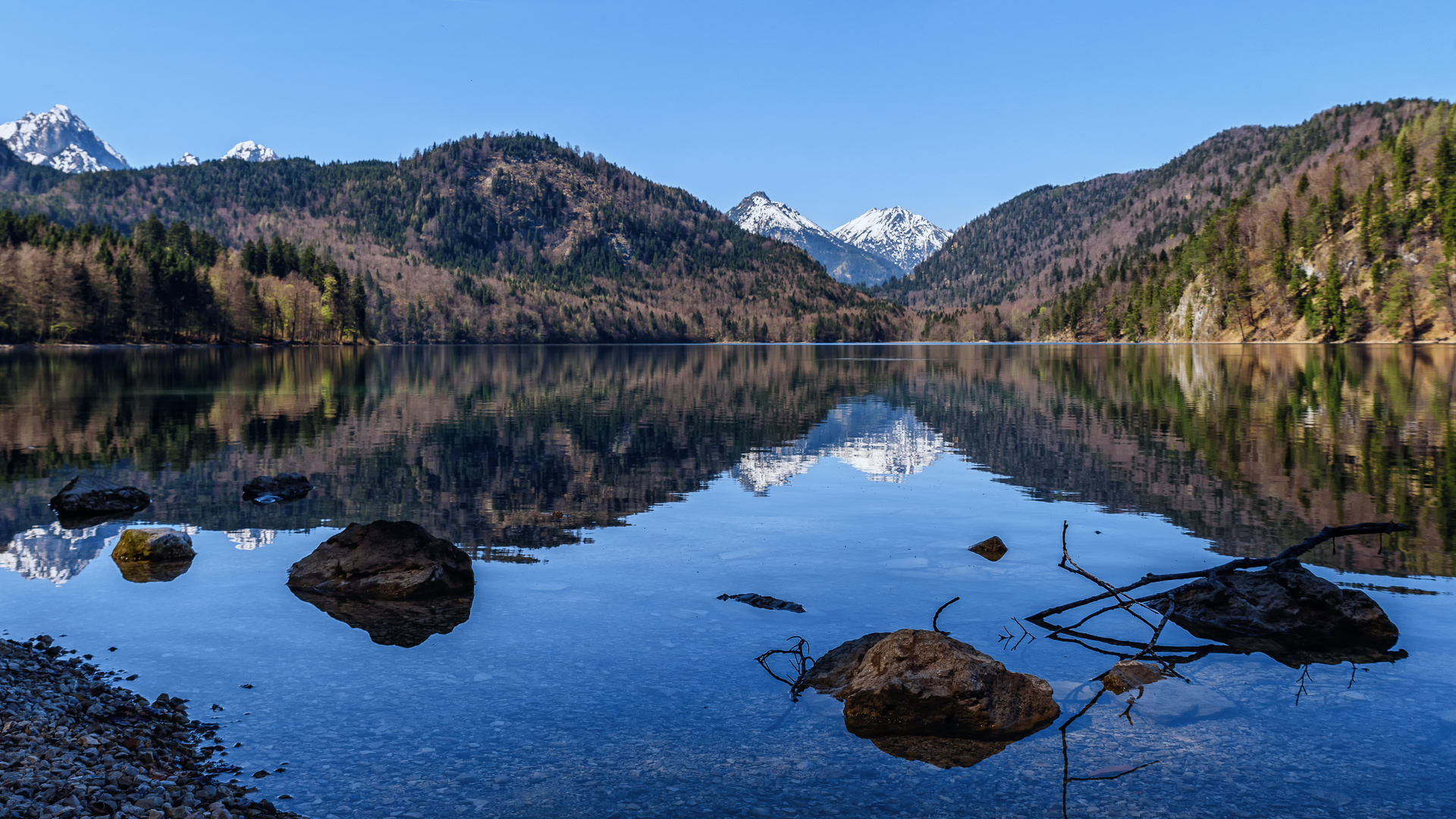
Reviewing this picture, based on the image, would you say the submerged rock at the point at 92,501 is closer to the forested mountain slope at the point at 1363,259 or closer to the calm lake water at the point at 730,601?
the calm lake water at the point at 730,601

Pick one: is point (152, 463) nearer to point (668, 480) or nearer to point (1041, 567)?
point (668, 480)

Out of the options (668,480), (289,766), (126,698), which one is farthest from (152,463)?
(289,766)

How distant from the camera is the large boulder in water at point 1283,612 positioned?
13.6 metres

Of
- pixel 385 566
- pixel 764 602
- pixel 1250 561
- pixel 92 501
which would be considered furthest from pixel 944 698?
pixel 92 501

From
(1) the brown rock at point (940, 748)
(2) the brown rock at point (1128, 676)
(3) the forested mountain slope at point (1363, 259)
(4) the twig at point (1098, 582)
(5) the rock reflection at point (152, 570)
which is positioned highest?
(3) the forested mountain slope at point (1363, 259)

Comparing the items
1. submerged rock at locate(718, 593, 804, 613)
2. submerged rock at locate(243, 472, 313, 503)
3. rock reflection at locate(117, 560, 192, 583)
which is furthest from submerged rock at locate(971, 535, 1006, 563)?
submerged rock at locate(243, 472, 313, 503)

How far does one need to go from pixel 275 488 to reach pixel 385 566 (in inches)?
455

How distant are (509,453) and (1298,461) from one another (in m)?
28.4

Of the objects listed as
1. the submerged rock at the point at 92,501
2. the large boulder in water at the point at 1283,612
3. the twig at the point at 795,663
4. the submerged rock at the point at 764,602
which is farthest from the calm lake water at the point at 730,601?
the submerged rock at the point at 92,501

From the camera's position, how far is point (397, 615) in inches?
622

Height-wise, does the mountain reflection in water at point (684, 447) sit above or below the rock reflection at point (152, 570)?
above

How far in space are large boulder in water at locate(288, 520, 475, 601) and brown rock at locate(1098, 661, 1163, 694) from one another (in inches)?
448

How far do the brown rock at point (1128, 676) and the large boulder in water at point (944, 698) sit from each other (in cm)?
107

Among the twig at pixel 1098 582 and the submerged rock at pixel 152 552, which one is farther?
the submerged rock at pixel 152 552
